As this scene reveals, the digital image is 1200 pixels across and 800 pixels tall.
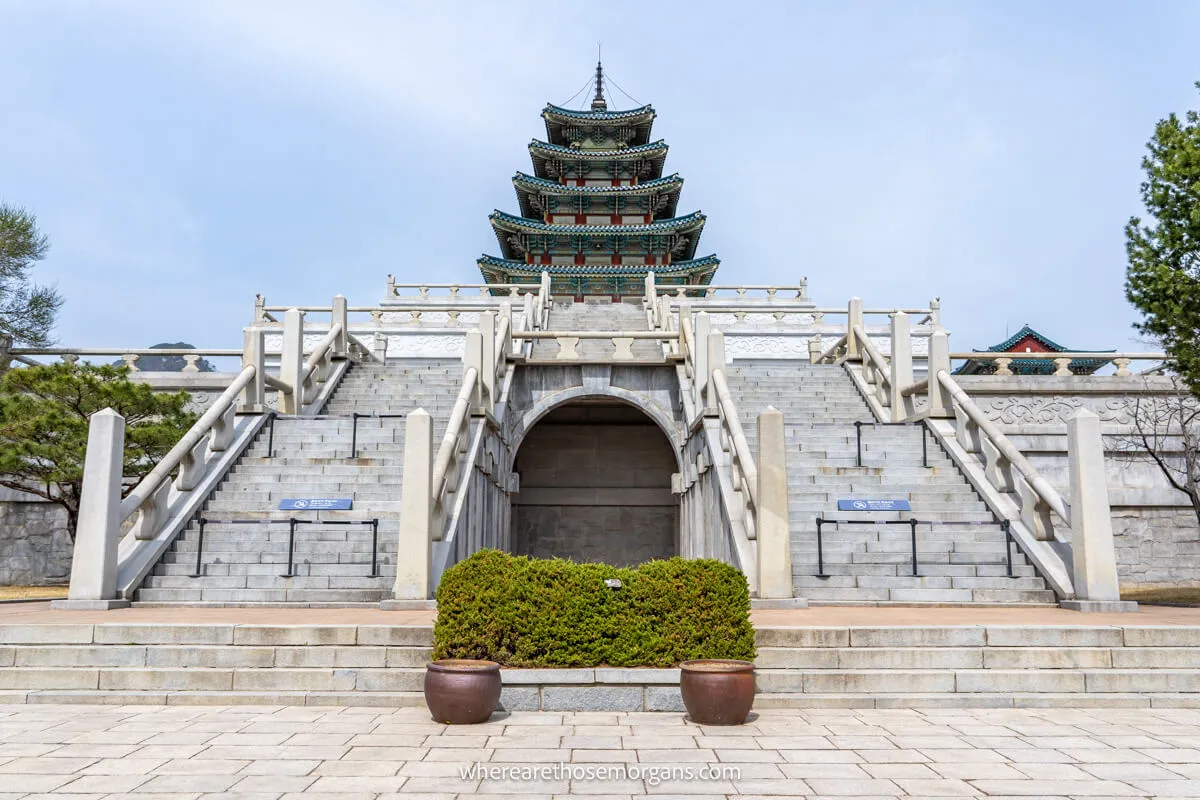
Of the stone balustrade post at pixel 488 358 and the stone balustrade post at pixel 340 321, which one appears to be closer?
the stone balustrade post at pixel 488 358

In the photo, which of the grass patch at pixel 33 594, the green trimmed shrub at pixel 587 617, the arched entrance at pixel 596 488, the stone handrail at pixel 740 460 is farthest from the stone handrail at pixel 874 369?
the grass patch at pixel 33 594

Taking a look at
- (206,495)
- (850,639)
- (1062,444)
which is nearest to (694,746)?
(850,639)

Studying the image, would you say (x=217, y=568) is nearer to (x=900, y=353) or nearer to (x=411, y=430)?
(x=411, y=430)

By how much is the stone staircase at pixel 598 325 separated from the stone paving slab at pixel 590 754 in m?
12.2

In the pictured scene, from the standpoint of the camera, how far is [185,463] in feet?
39.1

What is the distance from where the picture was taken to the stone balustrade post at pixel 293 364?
48.8 ft

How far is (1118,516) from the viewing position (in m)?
17.3

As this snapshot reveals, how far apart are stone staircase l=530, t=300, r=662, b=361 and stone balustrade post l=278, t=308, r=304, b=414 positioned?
4943 mm

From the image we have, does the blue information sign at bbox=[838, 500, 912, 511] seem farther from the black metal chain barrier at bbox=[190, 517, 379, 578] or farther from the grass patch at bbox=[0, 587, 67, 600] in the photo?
the grass patch at bbox=[0, 587, 67, 600]

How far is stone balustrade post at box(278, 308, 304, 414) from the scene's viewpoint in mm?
14867

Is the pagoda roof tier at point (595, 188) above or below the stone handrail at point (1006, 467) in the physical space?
above

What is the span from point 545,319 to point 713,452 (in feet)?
45.0

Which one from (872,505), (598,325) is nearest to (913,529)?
(872,505)

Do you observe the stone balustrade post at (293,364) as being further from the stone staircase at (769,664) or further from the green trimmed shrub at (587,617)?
the green trimmed shrub at (587,617)
